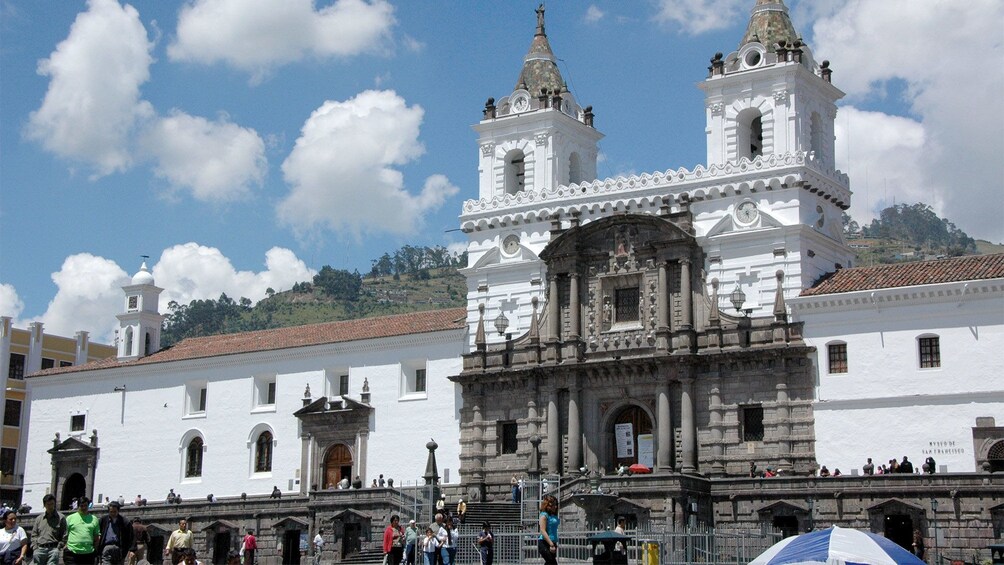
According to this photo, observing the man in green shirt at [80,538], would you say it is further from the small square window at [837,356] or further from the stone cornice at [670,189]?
the stone cornice at [670,189]

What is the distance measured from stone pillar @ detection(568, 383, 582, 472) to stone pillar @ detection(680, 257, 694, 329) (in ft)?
15.7

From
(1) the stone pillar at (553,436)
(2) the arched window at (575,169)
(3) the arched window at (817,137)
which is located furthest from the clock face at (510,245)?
(3) the arched window at (817,137)

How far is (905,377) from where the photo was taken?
43969 millimetres

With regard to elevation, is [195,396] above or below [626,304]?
below

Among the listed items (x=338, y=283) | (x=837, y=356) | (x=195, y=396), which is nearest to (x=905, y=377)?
(x=837, y=356)

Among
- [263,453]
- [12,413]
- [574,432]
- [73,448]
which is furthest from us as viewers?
[12,413]

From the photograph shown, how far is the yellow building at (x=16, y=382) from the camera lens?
235ft

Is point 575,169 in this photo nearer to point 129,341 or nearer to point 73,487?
point 129,341

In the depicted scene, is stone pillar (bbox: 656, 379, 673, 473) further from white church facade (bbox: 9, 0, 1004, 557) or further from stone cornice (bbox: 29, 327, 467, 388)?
stone cornice (bbox: 29, 327, 467, 388)

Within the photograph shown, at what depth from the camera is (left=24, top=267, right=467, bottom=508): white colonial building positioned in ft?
179

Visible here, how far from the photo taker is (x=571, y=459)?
48.8m

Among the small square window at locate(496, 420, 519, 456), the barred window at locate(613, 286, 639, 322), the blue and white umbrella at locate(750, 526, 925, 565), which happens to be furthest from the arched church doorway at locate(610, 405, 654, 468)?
the blue and white umbrella at locate(750, 526, 925, 565)

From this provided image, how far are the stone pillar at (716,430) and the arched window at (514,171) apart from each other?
12.9 m

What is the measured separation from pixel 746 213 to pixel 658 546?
18.7m
